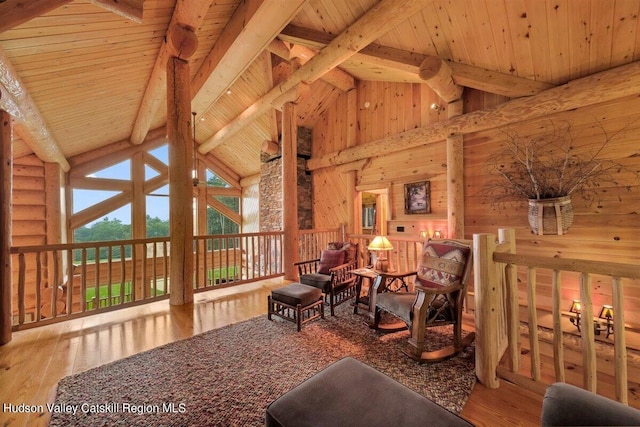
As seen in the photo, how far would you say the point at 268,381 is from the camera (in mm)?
1945

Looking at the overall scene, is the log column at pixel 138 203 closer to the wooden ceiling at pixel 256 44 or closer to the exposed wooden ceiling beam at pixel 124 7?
the wooden ceiling at pixel 256 44

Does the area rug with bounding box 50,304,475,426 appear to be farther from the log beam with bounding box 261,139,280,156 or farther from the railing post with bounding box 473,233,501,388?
the log beam with bounding box 261,139,280,156

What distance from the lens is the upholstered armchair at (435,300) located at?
7.27 ft

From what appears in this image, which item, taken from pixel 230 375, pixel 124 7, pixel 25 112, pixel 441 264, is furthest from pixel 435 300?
pixel 25 112

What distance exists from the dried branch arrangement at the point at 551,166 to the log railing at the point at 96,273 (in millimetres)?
3790

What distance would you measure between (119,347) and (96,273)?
1175mm

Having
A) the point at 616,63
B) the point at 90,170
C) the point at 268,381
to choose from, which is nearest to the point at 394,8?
the point at 616,63

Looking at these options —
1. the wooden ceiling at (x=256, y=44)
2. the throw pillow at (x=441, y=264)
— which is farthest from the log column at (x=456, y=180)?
the throw pillow at (x=441, y=264)

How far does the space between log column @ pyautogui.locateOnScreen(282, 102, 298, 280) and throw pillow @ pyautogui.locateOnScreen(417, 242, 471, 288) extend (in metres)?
2.64

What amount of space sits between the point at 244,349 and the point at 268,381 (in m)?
0.54

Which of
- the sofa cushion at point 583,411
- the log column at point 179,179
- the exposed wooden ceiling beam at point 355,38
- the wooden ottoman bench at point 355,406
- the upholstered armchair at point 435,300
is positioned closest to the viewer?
the sofa cushion at point 583,411

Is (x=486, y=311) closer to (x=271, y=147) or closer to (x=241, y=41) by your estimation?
(x=241, y=41)

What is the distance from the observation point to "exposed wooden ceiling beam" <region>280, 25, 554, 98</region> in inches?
126

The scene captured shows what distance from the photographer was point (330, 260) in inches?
151
